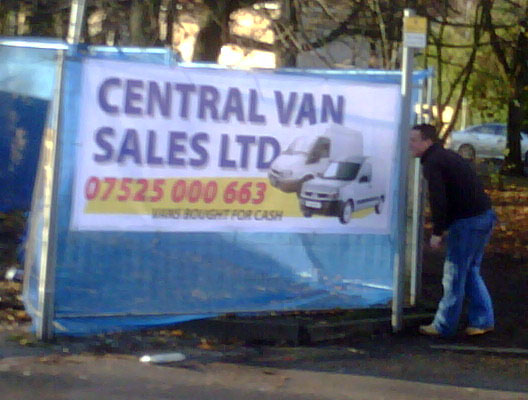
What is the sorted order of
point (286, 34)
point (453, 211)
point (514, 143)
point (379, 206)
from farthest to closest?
point (514, 143)
point (286, 34)
point (379, 206)
point (453, 211)

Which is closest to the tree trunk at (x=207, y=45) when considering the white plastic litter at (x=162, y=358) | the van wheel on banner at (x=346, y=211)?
the van wheel on banner at (x=346, y=211)

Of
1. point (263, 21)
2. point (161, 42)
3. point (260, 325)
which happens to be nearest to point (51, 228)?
point (260, 325)

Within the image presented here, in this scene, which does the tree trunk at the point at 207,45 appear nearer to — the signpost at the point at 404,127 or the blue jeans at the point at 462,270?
the signpost at the point at 404,127

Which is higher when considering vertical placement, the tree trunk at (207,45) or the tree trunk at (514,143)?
the tree trunk at (207,45)

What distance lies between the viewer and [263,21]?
51.4 feet

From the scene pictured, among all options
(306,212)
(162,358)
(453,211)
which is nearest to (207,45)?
(306,212)

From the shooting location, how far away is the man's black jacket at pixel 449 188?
7.14 metres

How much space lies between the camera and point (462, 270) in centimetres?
719

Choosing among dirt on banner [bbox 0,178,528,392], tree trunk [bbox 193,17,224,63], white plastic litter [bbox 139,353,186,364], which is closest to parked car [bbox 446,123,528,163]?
tree trunk [bbox 193,17,224,63]

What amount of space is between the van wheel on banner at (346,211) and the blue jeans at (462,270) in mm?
769

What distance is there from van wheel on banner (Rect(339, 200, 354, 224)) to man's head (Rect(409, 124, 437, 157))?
0.63 metres

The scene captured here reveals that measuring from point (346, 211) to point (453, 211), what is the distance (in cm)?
81

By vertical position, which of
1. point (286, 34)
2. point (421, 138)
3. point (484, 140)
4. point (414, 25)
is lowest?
point (421, 138)

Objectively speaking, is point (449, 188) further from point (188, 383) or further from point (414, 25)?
point (188, 383)
